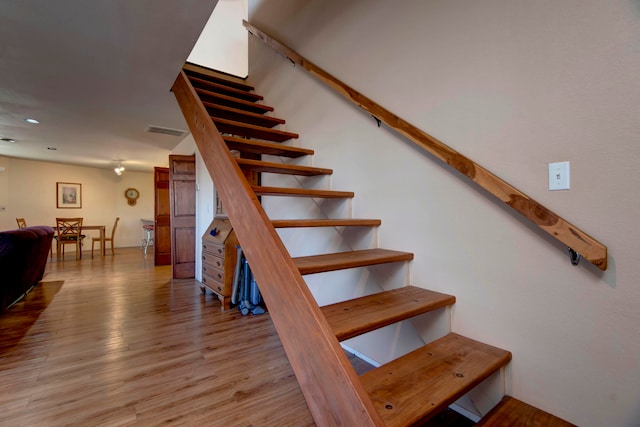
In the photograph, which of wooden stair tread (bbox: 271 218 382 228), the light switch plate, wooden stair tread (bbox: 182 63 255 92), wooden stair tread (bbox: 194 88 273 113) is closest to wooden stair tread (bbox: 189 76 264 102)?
wooden stair tread (bbox: 182 63 255 92)

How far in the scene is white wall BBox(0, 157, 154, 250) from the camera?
701 cm

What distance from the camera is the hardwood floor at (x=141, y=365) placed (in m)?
1.58

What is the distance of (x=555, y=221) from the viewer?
1.14 m

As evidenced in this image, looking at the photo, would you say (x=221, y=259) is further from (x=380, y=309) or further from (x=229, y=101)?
(x=380, y=309)

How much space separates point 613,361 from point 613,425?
239 millimetres

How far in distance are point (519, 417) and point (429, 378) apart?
0.42 m

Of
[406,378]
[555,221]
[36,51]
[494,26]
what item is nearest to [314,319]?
[406,378]

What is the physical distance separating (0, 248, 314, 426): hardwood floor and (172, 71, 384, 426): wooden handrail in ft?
2.44

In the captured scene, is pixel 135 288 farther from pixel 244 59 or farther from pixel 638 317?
pixel 638 317

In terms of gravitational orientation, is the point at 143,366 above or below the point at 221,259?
below

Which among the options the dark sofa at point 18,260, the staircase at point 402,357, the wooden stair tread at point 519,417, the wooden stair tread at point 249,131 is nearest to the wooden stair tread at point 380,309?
the staircase at point 402,357

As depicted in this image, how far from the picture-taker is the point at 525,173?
130 centimetres

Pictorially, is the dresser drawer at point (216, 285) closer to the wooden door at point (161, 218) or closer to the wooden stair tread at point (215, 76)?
the wooden stair tread at point (215, 76)

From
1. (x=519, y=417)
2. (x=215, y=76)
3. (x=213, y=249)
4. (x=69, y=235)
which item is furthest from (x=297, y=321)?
(x=69, y=235)
